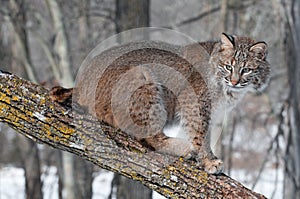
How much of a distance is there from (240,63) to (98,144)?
3.90ft

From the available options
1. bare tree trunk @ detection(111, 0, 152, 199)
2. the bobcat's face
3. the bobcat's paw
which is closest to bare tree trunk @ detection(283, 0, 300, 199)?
bare tree trunk @ detection(111, 0, 152, 199)

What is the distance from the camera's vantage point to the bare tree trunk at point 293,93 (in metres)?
5.68

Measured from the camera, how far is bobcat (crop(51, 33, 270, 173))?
12.6 feet

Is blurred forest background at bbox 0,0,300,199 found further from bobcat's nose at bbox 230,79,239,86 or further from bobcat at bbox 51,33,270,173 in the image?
bobcat's nose at bbox 230,79,239,86

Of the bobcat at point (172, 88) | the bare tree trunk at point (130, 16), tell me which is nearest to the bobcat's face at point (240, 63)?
the bobcat at point (172, 88)

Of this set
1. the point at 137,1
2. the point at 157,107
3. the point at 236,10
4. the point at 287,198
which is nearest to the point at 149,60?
the point at 157,107

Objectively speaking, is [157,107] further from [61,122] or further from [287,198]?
[287,198]

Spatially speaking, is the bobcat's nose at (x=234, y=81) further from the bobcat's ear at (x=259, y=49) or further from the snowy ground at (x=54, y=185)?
the snowy ground at (x=54, y=185)

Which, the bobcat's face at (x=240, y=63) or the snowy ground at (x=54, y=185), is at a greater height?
the snowy ground at (x=54, y=185)

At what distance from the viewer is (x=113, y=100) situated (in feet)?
12.7

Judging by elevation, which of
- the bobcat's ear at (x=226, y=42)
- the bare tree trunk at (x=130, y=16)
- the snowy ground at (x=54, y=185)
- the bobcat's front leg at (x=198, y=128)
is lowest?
the bobcat's front leg at (x=198, y=128)

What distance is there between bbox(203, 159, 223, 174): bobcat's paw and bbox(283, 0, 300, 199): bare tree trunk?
2271 mm

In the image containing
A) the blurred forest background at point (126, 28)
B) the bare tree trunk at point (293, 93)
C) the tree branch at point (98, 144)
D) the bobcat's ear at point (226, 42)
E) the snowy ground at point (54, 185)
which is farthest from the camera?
the snowy ground at point (54, 185)

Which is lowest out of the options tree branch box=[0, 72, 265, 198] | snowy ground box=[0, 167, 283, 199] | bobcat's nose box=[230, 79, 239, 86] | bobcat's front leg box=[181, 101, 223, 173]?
tree branch box=[0, 72, 265, 198]
